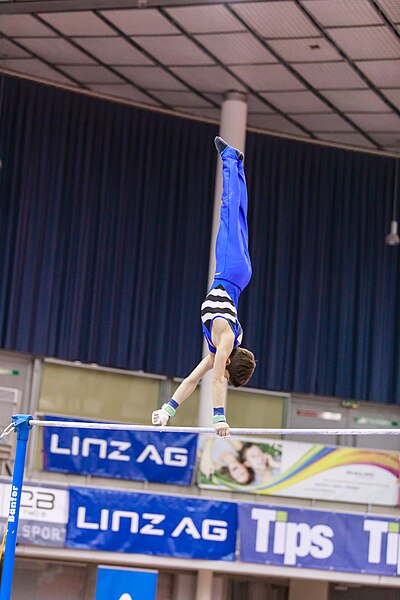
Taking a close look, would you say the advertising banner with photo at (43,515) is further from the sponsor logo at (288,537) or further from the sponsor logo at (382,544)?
the sponsor logo at (382,544)

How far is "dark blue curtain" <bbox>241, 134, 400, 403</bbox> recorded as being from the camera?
49.9ft

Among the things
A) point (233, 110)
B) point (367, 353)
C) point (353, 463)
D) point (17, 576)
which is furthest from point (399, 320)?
point (17, 576)

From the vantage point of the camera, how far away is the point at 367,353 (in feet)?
51.0

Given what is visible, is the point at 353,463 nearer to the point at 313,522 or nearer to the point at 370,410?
the point at 313,522

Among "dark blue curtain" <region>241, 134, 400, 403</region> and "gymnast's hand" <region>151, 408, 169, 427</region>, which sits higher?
"dark blue curtain" <region>241, 134, 400, 403</region>

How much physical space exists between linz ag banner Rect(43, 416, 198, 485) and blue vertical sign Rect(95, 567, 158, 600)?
130 centimetres

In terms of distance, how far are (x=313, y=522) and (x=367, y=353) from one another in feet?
12.4

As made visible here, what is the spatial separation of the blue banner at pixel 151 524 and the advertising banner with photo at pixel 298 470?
67 cm

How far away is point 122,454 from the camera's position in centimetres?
1272

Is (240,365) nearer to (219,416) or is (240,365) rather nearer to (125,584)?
(219,416)

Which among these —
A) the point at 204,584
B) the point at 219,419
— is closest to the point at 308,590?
the point at 204,584

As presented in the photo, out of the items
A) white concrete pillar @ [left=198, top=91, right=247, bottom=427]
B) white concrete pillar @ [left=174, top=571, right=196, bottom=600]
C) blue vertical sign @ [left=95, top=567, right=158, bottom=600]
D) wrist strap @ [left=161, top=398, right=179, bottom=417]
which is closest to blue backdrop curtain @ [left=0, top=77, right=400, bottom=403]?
white concrete pillar @ [left=198, top=91, right=247, bottom=427]

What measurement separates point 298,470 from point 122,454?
217cm

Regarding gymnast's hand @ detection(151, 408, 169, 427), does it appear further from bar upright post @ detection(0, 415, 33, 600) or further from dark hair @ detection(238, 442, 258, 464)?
dark hair @ detection(238, 442, 258, 464)
